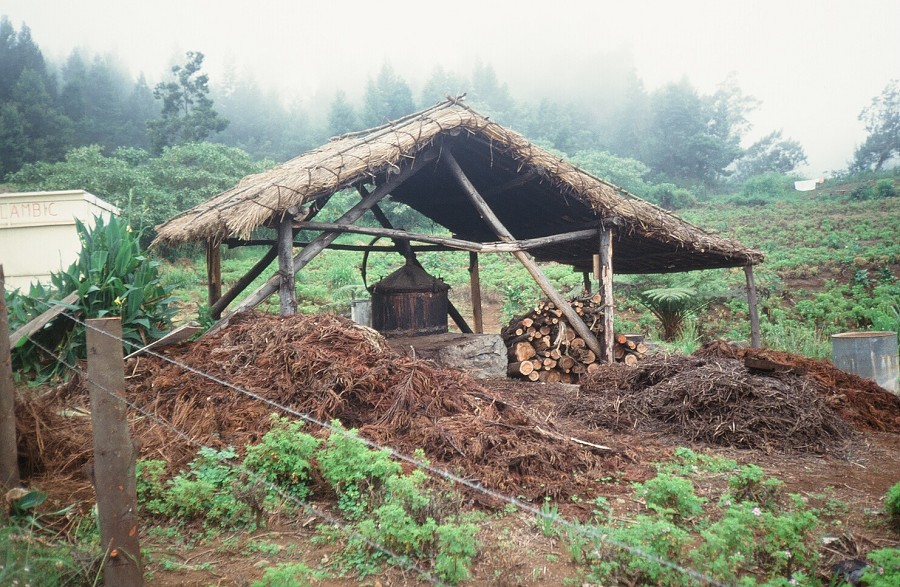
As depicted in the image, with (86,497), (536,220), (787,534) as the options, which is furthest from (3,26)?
(787,534)

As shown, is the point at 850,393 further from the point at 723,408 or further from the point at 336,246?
the point at 336,246

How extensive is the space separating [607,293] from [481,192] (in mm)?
2601

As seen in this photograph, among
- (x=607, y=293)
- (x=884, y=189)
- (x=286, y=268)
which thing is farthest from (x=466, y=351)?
(x=884, y=189)

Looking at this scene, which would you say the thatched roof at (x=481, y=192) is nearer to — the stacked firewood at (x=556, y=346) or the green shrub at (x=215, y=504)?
the stacked firewood at (x=556, y=346)

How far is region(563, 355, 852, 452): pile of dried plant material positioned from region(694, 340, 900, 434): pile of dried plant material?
Answer: 0.24m

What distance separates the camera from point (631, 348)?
8.41 metres

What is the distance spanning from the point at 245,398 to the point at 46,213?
822cm

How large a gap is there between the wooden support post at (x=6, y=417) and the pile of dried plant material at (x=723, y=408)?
4.49 m

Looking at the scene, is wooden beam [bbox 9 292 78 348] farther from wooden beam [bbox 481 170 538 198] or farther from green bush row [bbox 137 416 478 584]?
wooden beam [bbox 481 170 538 198]

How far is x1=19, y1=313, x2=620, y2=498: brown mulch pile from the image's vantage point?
3670mm

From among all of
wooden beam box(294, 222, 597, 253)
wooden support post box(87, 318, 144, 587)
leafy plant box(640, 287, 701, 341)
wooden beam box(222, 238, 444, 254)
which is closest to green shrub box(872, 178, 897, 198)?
leafy plant box(640, 287, 701, 341)

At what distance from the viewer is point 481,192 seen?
8875 millimetres

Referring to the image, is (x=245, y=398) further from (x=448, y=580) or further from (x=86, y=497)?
(x=448, y=580)

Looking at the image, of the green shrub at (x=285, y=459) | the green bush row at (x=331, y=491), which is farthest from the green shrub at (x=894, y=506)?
the green shrub at (x=285, y=459)
